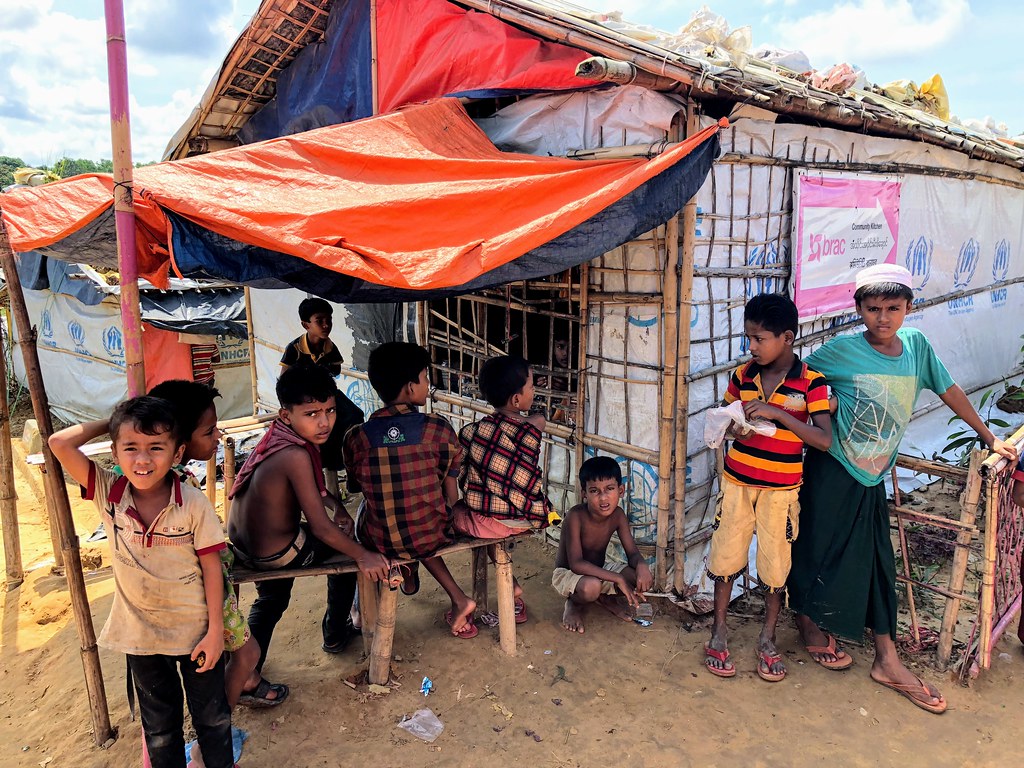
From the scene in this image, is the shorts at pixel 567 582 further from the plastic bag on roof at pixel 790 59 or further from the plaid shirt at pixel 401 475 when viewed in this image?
the plastic bag on roof at pixel 790 59

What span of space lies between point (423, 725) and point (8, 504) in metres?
3.30

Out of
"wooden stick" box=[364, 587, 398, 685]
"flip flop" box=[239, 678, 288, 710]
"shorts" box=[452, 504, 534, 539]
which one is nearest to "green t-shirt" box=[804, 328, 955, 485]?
"shorts" box=[452, 504, 534, 539]

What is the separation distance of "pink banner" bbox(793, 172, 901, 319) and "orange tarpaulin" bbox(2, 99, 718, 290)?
169 centimetres

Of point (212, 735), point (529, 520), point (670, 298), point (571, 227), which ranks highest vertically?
point (571, 227)

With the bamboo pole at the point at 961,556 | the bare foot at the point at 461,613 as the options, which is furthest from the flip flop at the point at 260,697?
the bamboo pole at the point at 961,556

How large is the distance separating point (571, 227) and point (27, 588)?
4539mm

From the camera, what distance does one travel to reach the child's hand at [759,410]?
294 centimetres

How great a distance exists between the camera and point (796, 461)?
10.1ft

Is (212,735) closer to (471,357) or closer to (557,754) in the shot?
(557,754)

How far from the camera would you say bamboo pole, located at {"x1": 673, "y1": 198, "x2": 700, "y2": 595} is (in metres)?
3.46

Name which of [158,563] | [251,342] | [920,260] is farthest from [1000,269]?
[158,563]

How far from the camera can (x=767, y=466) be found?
308 cm

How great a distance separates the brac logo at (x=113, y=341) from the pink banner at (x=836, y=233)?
8452 millimetres

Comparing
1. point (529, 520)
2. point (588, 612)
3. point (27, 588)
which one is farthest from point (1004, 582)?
point (27, 588)
